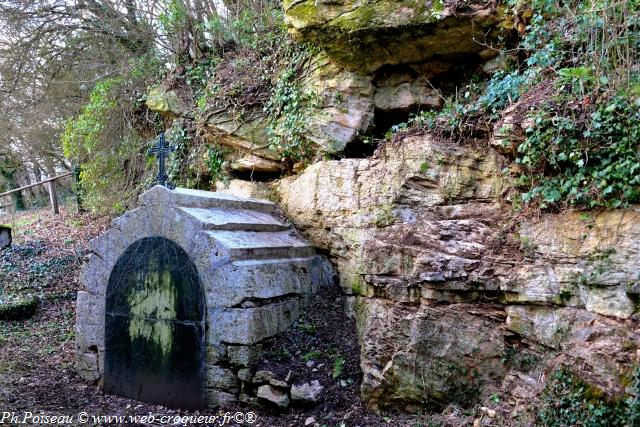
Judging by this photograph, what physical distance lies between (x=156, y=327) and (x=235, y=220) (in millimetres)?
1419

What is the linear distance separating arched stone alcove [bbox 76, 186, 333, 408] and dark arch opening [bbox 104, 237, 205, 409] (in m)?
0.01

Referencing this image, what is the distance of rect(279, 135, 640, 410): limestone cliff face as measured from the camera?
142 inches

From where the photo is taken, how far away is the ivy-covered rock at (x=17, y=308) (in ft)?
26.3

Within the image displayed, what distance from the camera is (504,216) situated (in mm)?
4559

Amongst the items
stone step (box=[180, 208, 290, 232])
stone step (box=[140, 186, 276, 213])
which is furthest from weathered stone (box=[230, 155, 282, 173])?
stone step (box=[140, 186, 276, 213])

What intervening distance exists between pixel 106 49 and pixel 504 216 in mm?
10150

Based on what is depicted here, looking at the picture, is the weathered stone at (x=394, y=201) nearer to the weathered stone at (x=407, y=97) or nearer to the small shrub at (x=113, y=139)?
the weathered stone at (x=407, y=97)

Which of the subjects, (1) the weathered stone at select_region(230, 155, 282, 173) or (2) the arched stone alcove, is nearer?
(2) the arched stone alcove

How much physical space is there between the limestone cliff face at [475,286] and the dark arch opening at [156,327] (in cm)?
175

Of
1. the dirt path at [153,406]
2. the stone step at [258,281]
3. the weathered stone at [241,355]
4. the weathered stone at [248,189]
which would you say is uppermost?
the weathered stone at [248,189]

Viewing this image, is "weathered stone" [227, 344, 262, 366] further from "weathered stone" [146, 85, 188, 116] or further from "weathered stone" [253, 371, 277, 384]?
"weathered stone" [146, 85, 188, 116]

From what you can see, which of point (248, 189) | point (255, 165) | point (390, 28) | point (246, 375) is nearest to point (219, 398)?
point (246, 375)

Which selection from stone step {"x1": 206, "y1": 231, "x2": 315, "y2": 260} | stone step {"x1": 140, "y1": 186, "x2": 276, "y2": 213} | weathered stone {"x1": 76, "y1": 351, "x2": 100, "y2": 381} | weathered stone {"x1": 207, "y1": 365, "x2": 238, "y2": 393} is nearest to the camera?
weathered stone {"x1": 207, "y1": 365, "x2": 238, "y2": 393}

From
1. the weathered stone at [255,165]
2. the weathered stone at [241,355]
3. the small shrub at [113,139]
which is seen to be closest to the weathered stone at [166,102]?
the small shrub at [113,139]
